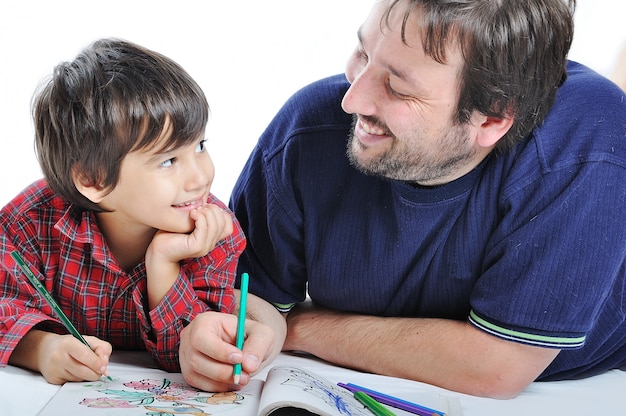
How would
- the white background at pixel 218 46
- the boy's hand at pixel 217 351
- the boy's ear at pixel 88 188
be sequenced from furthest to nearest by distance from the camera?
the white background at pixel 218 46 → the boy's ear at pixel 88 188 → the boy's hand at pixel 217 351

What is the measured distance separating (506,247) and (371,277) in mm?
249

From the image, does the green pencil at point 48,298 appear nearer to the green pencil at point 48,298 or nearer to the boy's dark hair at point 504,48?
the green pencil at point 48,298

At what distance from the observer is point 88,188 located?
1.46m

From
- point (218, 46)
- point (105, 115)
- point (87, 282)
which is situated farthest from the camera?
point (218, 46)

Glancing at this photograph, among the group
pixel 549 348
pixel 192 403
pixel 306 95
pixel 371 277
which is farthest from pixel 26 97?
pixel 549 348

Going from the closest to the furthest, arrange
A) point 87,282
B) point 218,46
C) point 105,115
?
point 105,115 < point 87,282 < point 218,46

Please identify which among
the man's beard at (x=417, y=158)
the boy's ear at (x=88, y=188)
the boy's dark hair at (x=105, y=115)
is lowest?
the man's beard at (x=417, y=158)

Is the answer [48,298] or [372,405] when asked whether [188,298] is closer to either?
[48,298]

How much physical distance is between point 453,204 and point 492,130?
0.46 feet

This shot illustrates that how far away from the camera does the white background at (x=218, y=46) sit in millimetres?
2484

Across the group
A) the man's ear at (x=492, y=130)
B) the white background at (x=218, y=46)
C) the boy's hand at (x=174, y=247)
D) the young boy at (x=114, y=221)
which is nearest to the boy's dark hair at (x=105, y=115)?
the young boy at (x=114, y=221)

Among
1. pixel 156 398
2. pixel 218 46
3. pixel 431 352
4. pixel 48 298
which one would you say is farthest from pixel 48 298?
pixel 218 46

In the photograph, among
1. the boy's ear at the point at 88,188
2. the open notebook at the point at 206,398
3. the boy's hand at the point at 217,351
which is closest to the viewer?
the open notebook at the point at 206,398

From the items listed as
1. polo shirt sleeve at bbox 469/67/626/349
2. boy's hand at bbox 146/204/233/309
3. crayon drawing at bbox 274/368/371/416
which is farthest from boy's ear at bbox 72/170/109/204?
polo shirt sleeve at bbox 469/67/626/349
